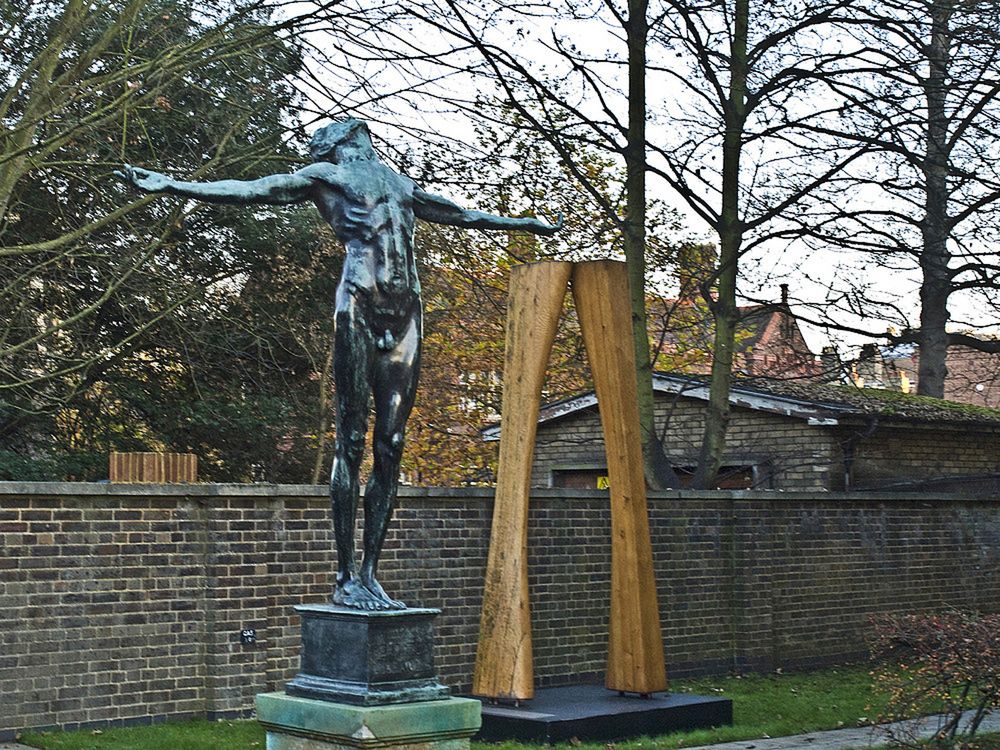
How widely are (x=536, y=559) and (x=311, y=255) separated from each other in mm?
7177

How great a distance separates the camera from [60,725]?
10477 mm

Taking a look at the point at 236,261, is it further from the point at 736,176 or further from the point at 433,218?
the point at 433,218

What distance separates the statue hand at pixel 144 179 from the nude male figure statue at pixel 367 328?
18.7 inches

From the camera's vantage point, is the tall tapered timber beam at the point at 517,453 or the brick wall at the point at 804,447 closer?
the tall tapered timber beam at the point at 517,453

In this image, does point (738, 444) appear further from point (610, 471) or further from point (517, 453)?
point (517, 453)

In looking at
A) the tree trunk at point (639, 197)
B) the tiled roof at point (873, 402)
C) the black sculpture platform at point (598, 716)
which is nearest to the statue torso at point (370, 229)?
the black sculpture platform at point (598, 716)

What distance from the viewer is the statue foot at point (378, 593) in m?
7.11

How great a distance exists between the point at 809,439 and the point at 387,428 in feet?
45.8

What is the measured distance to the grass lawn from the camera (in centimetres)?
1008

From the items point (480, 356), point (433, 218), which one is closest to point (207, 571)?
point (433, 218)

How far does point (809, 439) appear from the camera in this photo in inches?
802

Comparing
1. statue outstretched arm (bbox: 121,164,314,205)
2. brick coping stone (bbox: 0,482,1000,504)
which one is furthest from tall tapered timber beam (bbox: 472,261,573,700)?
statue outstretched arm (bbox: 121,164,314,205)

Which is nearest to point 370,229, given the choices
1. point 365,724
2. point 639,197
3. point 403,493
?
point 365,724

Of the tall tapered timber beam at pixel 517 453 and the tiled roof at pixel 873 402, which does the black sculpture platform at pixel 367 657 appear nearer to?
the tall tapered timber beam at pixel 517 453
